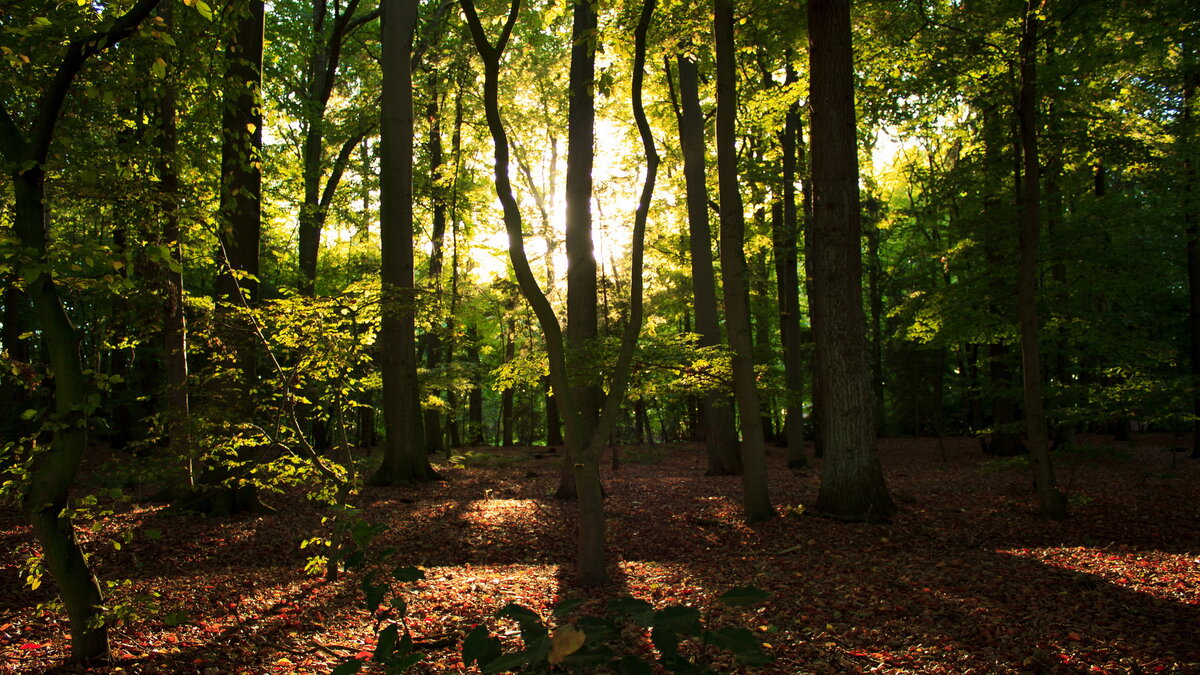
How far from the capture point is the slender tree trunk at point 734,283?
785 centimetres

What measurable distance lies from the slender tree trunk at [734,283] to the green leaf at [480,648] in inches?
256

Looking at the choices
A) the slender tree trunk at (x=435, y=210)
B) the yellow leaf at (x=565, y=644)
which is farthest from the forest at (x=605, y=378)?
the slender tree trunk at (x=435, y=210)

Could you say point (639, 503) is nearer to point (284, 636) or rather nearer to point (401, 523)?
point (401, 523)

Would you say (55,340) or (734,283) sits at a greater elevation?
(734,283)

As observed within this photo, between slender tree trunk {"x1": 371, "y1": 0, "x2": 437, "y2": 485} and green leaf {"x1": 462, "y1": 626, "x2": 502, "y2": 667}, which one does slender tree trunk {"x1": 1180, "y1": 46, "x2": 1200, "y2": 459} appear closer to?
slender tree trunk {"x1": 371, "y1": 0, "x2": 437, "y2": 485}

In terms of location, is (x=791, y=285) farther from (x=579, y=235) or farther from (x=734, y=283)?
(x=734, y=283)

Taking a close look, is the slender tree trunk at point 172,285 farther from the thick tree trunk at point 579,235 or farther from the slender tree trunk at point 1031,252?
the slender tree trunk at point 1031,252

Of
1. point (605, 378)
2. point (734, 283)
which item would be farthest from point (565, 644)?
point (734, 283)

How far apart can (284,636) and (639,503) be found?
6456 mm

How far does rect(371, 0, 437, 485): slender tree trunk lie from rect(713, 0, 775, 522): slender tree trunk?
220 inches

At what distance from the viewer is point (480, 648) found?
1540 millimetres

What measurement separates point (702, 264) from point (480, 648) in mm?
10669

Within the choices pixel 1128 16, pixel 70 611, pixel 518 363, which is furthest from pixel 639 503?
pixel 1128 16

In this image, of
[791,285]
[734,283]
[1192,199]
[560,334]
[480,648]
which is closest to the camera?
[480,648]
